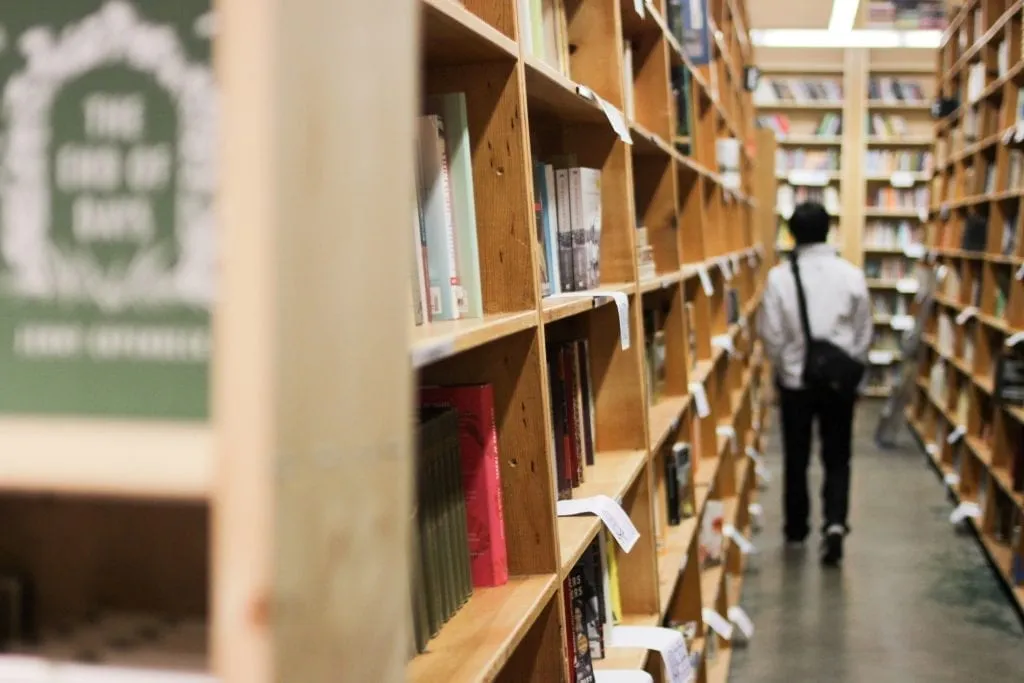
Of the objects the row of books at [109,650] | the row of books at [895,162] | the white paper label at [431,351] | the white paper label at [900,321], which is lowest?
the white paper label at [900,321]

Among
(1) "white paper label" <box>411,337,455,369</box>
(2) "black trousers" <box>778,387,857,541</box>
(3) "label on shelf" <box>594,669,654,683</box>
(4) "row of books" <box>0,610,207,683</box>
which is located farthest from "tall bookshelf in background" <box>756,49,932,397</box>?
(4) "row of books" <box>0,610,207,683</box>

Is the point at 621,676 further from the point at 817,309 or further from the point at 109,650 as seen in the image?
the point at 817,309

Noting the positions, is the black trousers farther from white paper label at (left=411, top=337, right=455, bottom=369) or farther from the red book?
white paper label at (left=411, top=337, right=455, bottom=369)

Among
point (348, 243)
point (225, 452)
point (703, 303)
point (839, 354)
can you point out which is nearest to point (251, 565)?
point (225, 452)

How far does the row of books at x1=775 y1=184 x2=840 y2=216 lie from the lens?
374 inches

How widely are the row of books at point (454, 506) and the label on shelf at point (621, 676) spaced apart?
0.51 metres

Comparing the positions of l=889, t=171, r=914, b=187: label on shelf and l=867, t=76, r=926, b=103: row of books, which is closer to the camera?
l=889, t=171, r=914, b=187: label on shelf

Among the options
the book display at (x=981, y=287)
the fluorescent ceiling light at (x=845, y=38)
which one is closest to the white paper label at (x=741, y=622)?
the book display at (x=981, y=287)

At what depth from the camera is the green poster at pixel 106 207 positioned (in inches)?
25.0

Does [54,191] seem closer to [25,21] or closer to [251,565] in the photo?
[25,21]

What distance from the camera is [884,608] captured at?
13.3 ft

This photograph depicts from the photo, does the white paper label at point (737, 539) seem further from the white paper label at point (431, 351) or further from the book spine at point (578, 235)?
the white paper label at point (431, 351)

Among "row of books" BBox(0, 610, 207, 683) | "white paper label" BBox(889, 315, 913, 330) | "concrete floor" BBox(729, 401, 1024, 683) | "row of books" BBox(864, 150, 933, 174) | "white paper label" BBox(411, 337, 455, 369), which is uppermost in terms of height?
"row of books" BBox(864, 150, 933, 174)

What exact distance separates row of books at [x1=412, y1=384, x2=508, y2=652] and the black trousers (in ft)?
11.4
